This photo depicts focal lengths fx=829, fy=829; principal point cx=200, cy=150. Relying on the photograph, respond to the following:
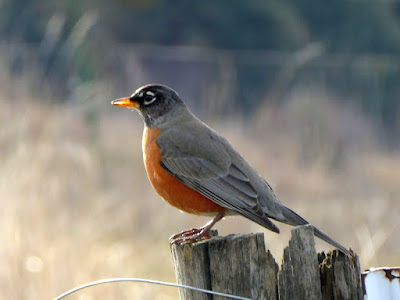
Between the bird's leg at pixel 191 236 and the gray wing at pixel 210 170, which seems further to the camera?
the gray wing at pixel 210 170

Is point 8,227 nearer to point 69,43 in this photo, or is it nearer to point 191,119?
point 191,119

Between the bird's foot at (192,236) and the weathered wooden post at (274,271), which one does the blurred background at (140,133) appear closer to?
the bird's foot at (192,236)

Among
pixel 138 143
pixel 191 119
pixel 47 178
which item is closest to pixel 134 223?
pixel 47 178

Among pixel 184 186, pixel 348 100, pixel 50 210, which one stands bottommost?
pixel 184 186

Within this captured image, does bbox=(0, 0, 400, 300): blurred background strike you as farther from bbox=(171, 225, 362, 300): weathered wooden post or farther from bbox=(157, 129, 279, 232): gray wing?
bbox=(171, 225, 362, 300): weathered wooden post

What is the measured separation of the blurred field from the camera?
6.62 metres

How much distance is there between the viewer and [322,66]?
17047 millimetres

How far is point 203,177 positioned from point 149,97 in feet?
3.17

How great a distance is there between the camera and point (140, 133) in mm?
13141

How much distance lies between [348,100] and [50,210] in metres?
8.75

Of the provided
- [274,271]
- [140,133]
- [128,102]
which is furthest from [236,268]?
[140,133]

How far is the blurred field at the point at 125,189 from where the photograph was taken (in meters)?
6.62

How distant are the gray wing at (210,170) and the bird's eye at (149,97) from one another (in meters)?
0.45

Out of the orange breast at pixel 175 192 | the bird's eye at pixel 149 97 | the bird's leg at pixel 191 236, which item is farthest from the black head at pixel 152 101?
the bird's leg at pixel 191 236
